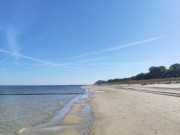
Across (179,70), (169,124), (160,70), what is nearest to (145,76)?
(160,70)

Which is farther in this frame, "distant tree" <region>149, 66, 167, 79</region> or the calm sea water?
"distant tree" <region>149, 66, 167, 79</region>

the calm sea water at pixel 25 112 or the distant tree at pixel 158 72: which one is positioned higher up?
the distant tree at pixel 158 72

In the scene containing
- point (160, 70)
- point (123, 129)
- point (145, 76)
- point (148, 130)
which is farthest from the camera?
point (145, 76)

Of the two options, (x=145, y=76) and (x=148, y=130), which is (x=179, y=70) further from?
(x=148, y=130)

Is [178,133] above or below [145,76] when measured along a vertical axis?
below

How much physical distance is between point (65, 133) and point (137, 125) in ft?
12.1

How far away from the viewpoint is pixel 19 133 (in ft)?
22.2

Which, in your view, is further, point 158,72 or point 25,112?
point 158,72

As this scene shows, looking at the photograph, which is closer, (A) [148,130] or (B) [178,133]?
(B) [178,133]

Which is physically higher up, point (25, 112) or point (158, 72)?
point (158, 72)

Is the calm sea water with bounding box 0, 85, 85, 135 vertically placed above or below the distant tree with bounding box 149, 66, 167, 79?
below

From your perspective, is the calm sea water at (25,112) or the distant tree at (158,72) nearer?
the calm sea water at (25,112)

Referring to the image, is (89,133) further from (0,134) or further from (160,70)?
(160,70)

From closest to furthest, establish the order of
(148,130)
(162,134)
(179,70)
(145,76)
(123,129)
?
(162,134) < (148,130) < (123,129) < (179,70) < (145,76)
